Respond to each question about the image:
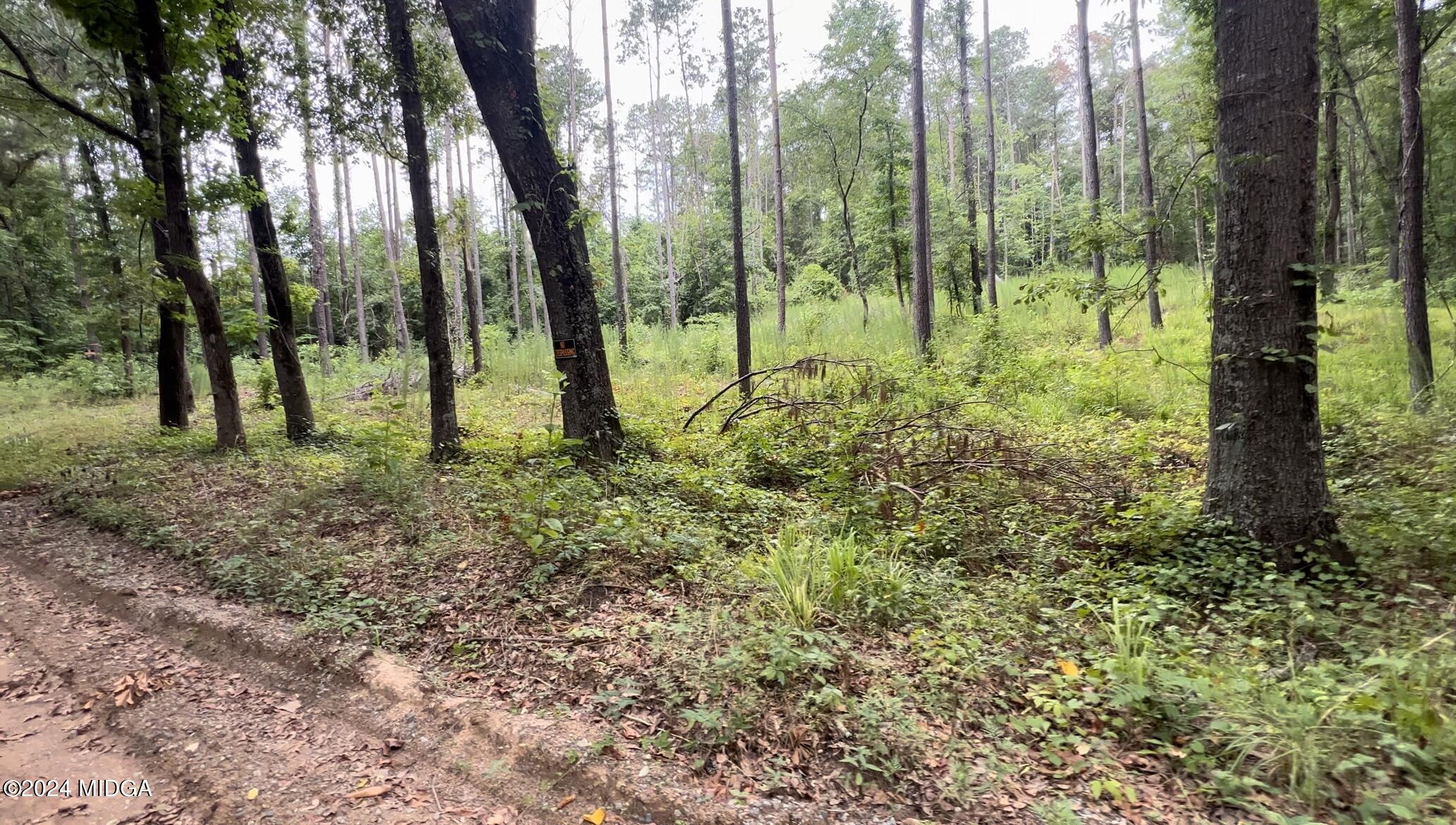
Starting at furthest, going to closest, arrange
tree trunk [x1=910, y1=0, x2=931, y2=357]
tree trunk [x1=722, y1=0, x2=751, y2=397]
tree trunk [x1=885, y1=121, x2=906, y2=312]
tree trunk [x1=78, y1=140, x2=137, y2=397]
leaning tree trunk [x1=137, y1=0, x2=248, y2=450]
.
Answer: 1. tree trunk [x1=885, y1=121, x2=906, y2=312]
2. tree trunk [x1=78, y1=140, x2=137, y2=397]
3. tree trunk [x1=910, y1=0, x2=931, y2=357]
4. tree trunk [x1=722, y1=0, x2=751, y2=397]
5. leaning tree trunk [x1=137, y1=0, x2=248, y2=450]

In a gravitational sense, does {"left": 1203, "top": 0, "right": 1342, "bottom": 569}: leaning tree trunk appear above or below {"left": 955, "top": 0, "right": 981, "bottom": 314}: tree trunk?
below

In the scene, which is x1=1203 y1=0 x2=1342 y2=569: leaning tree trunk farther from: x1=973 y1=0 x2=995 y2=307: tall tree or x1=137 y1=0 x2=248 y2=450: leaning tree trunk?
x1=973 y1=0 x2=995 y2=307: tall tree

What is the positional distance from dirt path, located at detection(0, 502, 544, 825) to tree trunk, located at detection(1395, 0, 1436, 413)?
30.4 feet

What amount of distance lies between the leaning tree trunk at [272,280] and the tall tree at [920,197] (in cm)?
1040

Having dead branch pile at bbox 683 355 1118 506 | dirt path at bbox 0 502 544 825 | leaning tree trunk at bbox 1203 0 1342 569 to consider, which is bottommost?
dirt path at bbox 0 502 544 825

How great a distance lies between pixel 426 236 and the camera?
699 centimetres

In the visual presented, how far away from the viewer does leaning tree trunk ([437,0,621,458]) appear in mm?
5695

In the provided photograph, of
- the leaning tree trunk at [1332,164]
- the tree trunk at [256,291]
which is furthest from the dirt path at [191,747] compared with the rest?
the leaning tree trunk at [1332,164]

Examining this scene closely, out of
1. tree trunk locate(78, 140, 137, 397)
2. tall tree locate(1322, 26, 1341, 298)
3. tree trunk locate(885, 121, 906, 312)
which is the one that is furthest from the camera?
tree trunk locate(885, 121, 906, 312)

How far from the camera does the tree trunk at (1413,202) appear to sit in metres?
6.34

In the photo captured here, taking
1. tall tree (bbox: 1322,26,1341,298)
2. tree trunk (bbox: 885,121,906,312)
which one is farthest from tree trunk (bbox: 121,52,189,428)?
tree trunk (bbox: 885,121,906,312)

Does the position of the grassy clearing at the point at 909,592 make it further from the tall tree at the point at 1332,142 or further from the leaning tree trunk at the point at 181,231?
the tall tree at the point at 1332,142

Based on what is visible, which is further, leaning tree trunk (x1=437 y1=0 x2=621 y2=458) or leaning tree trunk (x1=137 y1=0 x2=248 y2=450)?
leaning tree trunk (x1=137 y1=0 x2=248 y2=450)

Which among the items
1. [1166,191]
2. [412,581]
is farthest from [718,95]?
[412,581]
